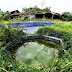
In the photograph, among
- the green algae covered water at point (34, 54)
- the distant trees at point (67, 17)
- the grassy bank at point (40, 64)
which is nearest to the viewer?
the grassy bank at point (40, 64)

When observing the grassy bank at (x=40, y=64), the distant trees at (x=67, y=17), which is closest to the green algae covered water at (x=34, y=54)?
the grassy bank at (x=40, y=64)

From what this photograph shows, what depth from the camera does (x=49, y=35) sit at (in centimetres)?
801

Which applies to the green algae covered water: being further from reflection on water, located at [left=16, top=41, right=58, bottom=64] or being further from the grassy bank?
the grassy bank

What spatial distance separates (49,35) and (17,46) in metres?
3.52

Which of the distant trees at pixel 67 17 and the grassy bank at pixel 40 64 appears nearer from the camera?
the grassy bank at pixel 40 64

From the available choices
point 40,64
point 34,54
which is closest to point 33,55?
point 34,54

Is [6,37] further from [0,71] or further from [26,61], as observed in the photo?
[0,71]

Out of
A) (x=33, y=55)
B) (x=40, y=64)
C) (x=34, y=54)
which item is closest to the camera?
(x=40, y=64)

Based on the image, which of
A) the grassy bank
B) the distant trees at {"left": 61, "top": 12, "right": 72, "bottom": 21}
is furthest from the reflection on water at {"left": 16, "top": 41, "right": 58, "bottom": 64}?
the distant trees at {"left": 61, "top": 12, "right": 72, "bottom": 21}

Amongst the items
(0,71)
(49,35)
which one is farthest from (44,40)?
(0,71)

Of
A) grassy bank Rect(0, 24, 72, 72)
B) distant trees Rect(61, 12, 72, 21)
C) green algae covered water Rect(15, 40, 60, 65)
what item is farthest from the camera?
distant trees Rect(61, 12, 72, 21)

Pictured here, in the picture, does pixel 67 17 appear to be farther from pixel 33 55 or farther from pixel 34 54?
pixel 33 55

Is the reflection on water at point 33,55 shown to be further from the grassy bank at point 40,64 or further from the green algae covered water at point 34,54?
the grassy bank at point 40,64

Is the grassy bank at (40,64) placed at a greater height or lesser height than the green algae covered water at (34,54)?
greater
